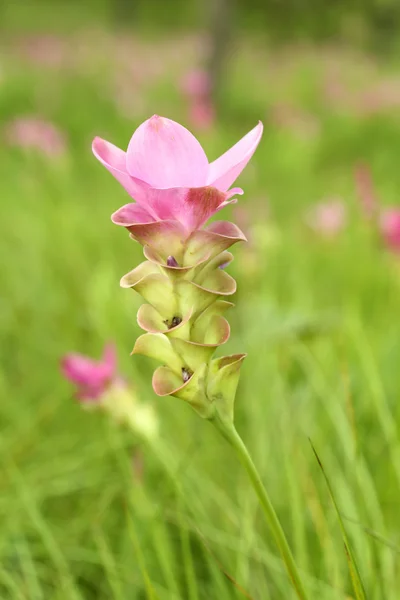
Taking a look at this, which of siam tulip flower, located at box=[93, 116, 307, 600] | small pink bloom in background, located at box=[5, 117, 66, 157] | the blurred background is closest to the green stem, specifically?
siam tulip flower, located at box=[93, 116, 307, 600]

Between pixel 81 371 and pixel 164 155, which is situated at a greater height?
pixel 164 155

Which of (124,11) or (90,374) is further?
(124,11)

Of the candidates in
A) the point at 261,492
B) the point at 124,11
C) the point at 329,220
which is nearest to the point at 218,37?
the point at 329,220

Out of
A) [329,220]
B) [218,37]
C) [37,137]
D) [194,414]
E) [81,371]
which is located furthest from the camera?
[218,37]

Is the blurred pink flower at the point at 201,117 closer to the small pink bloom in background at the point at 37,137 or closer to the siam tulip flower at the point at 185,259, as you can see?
the small pink bloom in background at the point at 37,137

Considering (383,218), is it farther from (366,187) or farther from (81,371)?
(81,371)

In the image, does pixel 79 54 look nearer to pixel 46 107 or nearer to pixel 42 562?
pixel 46 107

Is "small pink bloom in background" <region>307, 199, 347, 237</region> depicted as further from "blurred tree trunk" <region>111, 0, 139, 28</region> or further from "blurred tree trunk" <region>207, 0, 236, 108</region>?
"blurred tree trunk" <region>111, 0, 139, 28</region>

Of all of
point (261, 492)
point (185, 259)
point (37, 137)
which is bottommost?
point (37, 137)
